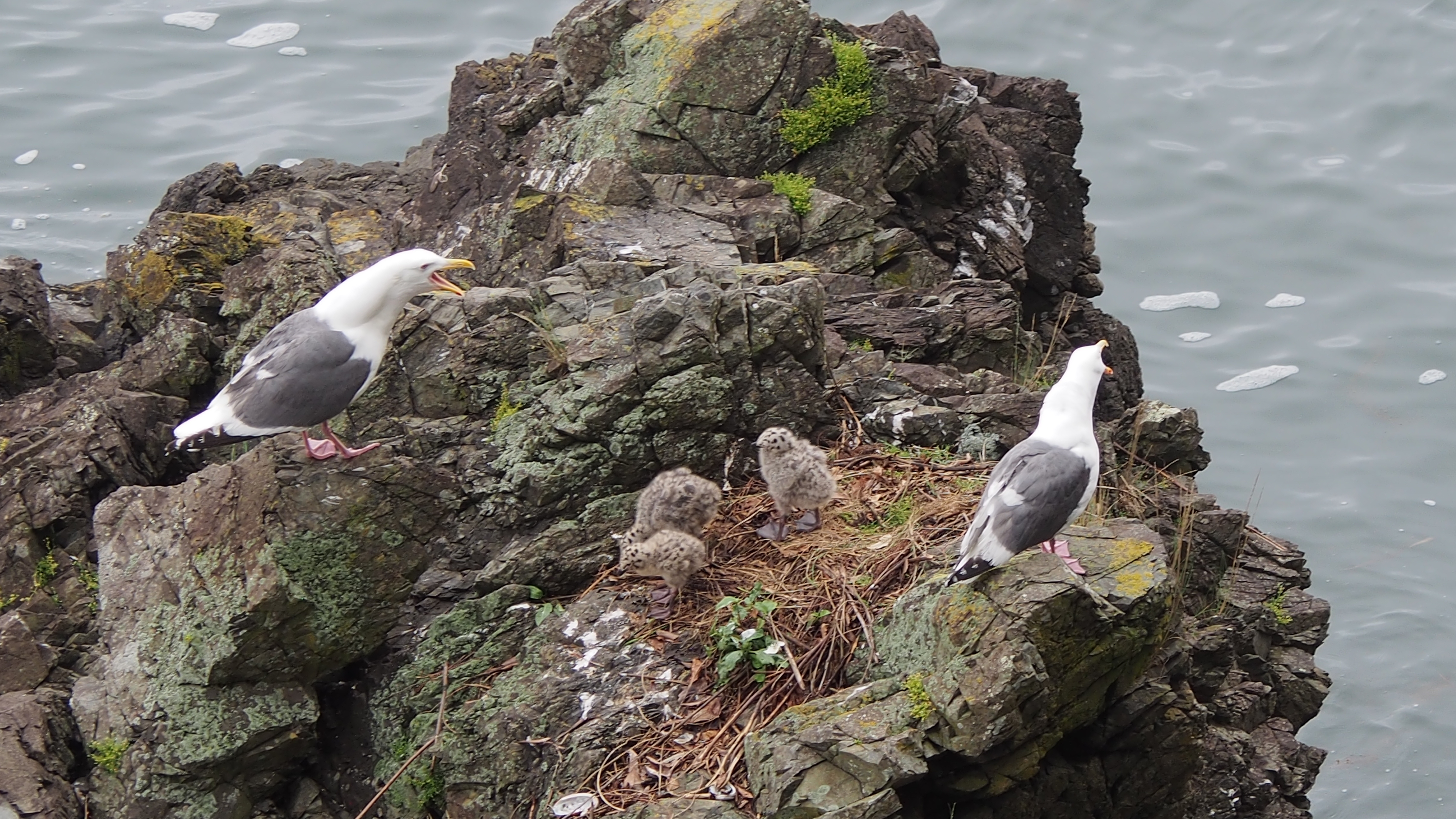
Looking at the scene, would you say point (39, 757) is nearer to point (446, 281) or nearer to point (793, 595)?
point (446, 281)

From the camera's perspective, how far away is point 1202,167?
24578mm

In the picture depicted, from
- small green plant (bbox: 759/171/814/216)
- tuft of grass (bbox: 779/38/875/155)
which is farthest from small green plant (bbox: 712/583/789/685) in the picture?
tuft of grass (bbox: 779/38/875/155)

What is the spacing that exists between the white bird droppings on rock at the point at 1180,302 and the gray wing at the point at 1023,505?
661 inches

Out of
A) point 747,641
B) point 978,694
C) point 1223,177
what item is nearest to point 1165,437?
Result: point 747,641

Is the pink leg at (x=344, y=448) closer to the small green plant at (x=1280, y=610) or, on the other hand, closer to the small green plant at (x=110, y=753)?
the small green plant at (x=110, y=753)

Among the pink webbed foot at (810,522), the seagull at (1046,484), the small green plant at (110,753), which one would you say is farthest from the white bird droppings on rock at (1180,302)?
the small green plant at (110,753)

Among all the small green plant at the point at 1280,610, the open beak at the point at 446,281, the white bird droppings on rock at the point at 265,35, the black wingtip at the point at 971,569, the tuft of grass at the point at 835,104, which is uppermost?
the white bird droppings on rock at the point at 265,35

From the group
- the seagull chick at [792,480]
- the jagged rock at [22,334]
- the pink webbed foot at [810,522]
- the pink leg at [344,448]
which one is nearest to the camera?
the pink leg at [344,448]

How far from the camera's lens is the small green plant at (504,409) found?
7996 mm

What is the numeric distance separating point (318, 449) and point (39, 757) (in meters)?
1.99

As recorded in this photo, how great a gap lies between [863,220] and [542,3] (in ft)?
67.3

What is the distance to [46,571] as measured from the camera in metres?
7.95

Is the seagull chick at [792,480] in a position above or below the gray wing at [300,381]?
below

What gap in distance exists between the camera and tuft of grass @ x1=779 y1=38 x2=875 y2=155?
34.4 feet
